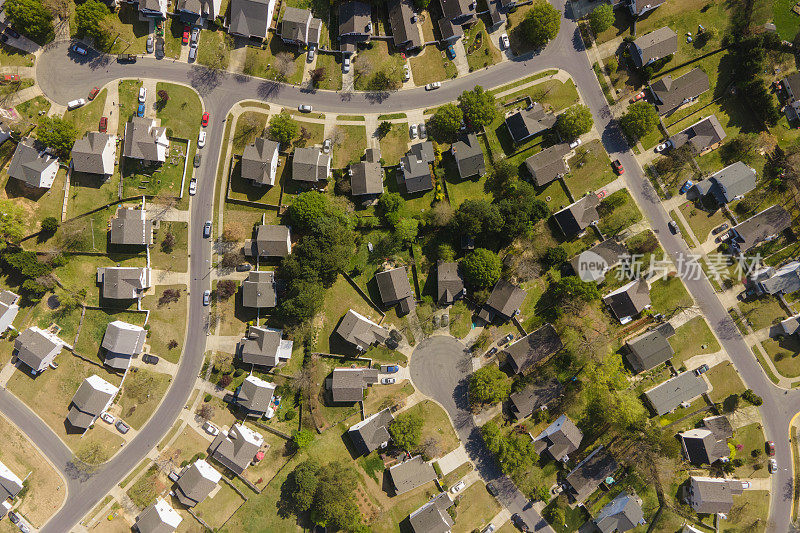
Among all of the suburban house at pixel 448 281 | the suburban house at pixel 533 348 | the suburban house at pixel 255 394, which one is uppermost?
the suburban house at pixel 448 281

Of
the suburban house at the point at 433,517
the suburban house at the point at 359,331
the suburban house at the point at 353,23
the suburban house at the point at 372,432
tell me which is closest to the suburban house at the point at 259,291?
the suburban house at the point at 359,331

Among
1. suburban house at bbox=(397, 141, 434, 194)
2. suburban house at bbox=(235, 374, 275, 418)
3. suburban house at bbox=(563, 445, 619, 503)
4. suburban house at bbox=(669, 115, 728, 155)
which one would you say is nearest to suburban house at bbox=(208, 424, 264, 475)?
suburban house at bbox=(235, 374, 275, 418)

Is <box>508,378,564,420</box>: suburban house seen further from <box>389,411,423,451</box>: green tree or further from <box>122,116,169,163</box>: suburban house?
<box>122,116,169,163</box>: suburban house

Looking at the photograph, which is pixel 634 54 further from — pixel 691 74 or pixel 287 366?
pixel 287 366

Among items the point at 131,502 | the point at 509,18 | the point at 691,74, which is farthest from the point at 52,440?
the point at 691,74

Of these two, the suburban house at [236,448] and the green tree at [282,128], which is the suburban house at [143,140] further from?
the suburban house at [236,448]

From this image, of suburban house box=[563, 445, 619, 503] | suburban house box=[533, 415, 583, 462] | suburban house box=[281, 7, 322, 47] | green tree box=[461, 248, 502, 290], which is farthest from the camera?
suburban house box=[563, 445, 619, 503]

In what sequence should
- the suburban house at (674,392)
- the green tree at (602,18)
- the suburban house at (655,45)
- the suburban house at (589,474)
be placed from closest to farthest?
the green tree at (602,18) < the suburban house at (655,45) < the suburban house at (589,474) < the suburban house at (674,392)
